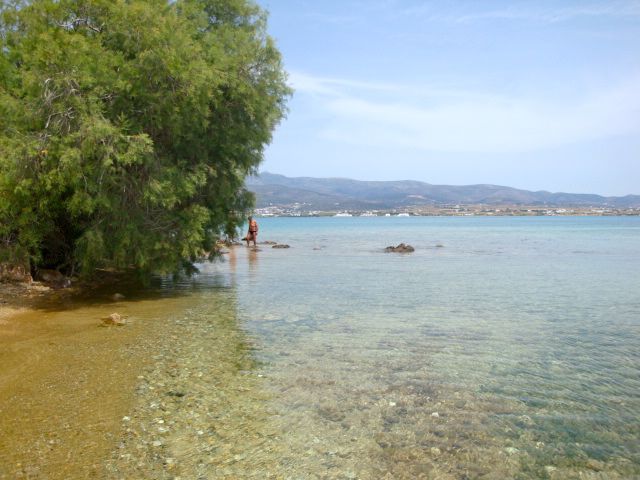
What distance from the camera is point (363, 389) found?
869 centimetres

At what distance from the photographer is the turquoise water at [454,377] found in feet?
20.8

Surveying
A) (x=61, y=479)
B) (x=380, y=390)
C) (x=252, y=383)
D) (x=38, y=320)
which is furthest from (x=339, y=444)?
(x=38, y=320)

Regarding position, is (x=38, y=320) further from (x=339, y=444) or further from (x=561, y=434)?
(x=561, y=434)

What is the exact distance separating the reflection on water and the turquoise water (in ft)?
0.12

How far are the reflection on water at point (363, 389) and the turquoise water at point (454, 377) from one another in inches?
1.4

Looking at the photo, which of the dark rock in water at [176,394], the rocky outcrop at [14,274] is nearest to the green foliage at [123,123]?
the rocky outcrop at [14,274]

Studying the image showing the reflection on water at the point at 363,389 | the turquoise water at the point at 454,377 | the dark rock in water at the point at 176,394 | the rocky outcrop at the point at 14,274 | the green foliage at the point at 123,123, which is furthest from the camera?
the rocky outcrop at the point at 14,274

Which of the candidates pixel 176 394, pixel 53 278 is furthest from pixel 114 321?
pixel 53 278

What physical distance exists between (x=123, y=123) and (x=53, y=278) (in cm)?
804

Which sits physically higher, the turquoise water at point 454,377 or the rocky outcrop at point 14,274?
the rocky outcrop at point 14,274

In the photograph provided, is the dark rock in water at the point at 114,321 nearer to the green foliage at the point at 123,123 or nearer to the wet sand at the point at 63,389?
the wet sand at the point at 63,389

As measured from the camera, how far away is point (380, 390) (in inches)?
340

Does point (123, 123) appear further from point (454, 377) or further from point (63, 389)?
point (454, 377)

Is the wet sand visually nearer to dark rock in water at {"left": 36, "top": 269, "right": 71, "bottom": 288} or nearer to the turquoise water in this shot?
the turquoise water
